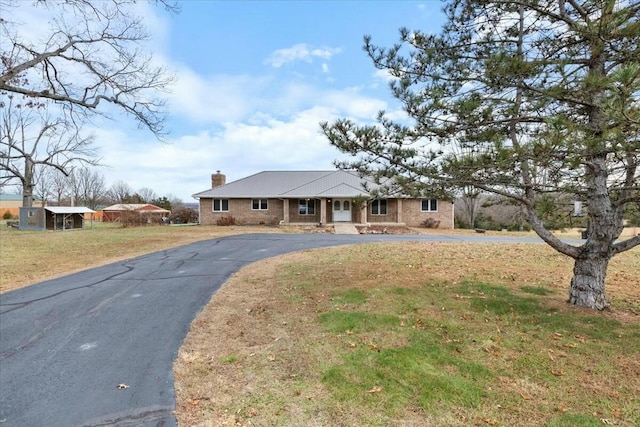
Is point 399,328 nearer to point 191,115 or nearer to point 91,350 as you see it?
point 91,350

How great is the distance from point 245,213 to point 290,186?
13.9 feet

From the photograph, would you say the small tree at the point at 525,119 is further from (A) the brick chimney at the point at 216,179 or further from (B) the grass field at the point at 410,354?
(A) the brick chimney at the point at 216,179

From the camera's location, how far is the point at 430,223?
25984 millimetres

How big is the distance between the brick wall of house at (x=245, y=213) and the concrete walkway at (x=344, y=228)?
5.12m

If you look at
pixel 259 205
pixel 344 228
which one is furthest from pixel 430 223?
pixel 259 205

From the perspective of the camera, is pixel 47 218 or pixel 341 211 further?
pixel 341 211

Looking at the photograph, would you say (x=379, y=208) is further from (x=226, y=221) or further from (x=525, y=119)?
(x=525, y=119)

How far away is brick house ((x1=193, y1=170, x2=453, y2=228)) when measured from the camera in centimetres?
2642

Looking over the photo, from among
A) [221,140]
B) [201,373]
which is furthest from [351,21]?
[221,140]

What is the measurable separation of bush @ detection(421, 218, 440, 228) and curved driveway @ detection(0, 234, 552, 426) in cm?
1949

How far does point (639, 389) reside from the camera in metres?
3.31

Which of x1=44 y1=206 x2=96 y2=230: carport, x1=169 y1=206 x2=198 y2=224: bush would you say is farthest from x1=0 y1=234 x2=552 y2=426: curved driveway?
x1=169 y1=206 x2=198 y2=224: bush

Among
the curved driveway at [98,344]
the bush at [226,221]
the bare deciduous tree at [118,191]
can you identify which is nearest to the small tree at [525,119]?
the curved driveway at [98,344]

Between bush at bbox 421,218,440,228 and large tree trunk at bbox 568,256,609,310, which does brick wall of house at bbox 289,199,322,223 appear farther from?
large tree trunk at bbox 568,256,609,310
